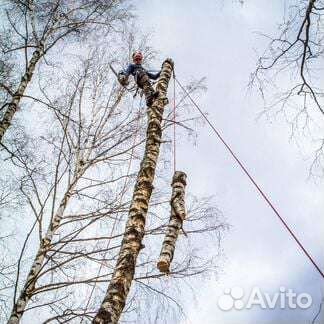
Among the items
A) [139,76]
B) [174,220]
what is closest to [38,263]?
[174,220]

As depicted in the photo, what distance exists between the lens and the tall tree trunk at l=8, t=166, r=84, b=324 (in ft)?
17.1

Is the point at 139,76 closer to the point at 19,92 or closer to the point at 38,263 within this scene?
the point at 19,92

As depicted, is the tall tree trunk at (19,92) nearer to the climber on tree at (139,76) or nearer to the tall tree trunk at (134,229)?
the climber on tree at (139,76)

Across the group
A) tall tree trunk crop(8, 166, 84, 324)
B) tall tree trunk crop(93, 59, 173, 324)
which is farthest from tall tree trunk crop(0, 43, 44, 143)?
tall tree trunk crop(93, 59, 173, 324)

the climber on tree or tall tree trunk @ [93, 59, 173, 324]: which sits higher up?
the climber on tree

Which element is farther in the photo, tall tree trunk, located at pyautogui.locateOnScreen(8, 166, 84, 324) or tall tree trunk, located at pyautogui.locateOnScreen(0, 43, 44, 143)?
tall tree trunk, located at pyautogui.locateOnScreen(0, 43, 44, 143)

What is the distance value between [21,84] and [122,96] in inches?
75.6

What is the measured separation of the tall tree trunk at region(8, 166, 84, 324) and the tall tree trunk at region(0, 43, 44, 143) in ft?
4.23

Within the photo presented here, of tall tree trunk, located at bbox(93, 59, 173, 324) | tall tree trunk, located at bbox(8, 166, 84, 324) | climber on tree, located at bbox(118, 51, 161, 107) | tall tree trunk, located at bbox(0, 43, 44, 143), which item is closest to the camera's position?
tall tree trunk, located at bbox(93, 59, 173, 324)

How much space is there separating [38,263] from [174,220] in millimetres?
2088

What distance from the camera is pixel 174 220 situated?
4648 mm

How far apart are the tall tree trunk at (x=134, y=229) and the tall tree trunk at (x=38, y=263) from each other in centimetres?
171

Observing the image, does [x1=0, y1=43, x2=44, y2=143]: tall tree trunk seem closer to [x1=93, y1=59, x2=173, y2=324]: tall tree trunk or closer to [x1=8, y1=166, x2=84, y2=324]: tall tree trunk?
[x1=8, y1=166, x2=84, y2=324]: tall tree trunk

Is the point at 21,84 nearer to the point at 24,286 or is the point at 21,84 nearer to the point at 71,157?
the point at 71,157
